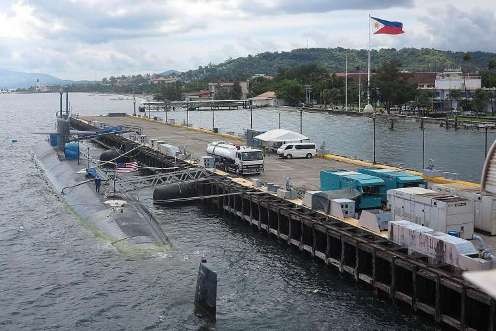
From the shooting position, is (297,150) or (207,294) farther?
(297,150)

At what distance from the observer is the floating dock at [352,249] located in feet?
87.5

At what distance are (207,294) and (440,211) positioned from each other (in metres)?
12.6

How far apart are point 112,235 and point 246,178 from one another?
689 inches

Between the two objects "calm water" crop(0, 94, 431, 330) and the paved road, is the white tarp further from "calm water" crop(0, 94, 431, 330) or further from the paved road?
"calm water" crop(0, 94, 431, 330)

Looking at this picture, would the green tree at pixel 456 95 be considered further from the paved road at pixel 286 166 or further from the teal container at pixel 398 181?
the teal container at pixel 398 181

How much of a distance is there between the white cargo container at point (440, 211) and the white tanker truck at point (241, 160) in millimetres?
24083

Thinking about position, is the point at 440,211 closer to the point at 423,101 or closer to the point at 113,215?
the point at 113,215

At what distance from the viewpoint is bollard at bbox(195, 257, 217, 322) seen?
2969 centimetres

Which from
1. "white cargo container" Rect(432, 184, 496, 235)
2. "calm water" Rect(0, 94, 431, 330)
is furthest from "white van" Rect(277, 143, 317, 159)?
"white cargo container" Rect(432, 184, 496, 235)

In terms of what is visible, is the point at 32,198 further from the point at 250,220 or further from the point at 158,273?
the point at 158,273

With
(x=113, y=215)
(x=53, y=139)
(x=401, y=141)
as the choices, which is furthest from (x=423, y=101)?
(x=113, y=215)

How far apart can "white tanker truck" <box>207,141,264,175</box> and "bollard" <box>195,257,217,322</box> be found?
27.8m

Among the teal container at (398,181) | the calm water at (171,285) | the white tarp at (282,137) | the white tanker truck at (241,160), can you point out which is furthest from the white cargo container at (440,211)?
the white tarp at (282,137)

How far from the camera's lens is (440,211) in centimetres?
3241
